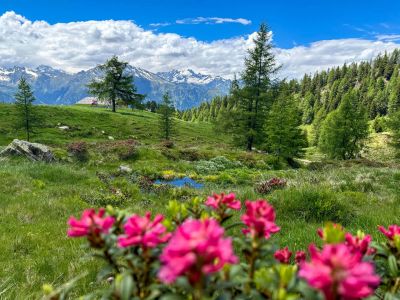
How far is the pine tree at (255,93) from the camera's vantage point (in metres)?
45.4

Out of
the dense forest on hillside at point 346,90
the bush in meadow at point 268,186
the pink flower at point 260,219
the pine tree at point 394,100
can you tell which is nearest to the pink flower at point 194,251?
the pink flower at point 260,219

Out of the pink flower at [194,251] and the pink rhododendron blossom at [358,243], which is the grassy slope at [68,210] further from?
the pink rhododendron blossom at [358,243]

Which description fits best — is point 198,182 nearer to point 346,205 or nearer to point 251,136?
point 346,205

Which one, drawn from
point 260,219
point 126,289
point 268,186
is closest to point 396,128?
point 268,186

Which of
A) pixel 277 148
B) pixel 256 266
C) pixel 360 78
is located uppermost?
pixel 360 78

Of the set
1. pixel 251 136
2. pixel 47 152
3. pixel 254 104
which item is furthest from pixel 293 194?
pixel 254 104

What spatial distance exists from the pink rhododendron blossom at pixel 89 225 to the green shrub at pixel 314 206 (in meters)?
7.65

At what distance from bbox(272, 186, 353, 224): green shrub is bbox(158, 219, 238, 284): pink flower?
7.94 meters

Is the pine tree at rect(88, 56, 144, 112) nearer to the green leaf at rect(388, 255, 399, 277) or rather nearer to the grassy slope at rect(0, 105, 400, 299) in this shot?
the grassy slope at rect(0, 105, 400, 299)

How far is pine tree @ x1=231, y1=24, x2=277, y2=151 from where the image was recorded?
1786 inches

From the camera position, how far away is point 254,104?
47.4 meters

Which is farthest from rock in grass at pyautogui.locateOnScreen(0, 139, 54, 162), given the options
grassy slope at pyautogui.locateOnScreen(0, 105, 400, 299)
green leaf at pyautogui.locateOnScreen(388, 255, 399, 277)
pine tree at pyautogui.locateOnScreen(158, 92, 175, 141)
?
pine tree at pyautogui.locateOnScreen(158, 92, 175, 141)

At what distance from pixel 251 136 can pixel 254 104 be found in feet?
16.7

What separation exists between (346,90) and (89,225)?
573ft
